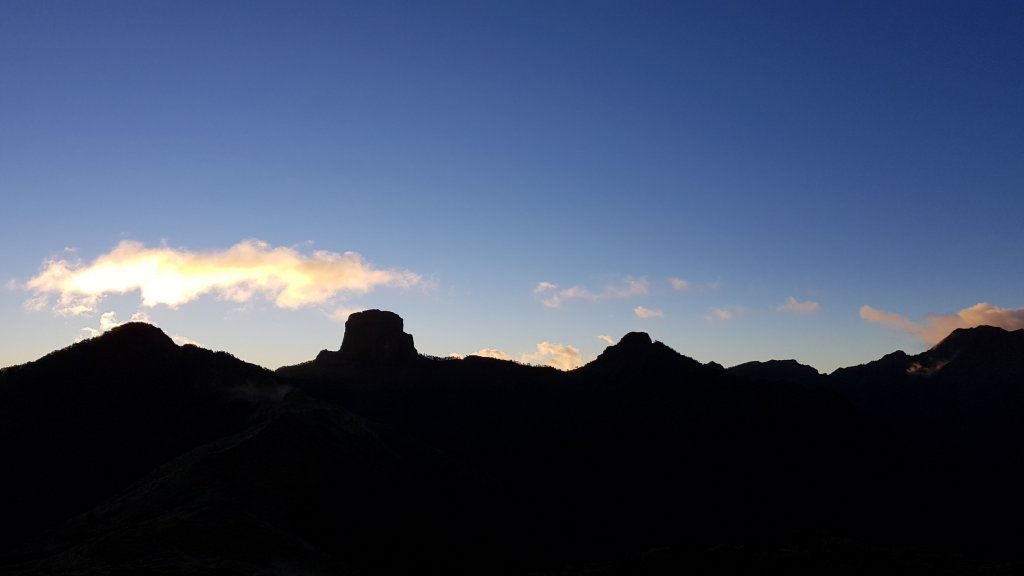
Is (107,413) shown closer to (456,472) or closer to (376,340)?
(456,472)

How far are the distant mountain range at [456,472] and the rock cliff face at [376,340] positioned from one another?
2.12ft

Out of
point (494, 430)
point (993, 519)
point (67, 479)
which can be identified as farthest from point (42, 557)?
point (993, 519)

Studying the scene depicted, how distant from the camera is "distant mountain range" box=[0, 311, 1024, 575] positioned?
5766 centimetres

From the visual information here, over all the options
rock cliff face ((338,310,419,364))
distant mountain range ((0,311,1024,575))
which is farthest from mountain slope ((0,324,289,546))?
rock cliff face ((338,310,419,364))

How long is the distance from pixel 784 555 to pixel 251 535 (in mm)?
40835

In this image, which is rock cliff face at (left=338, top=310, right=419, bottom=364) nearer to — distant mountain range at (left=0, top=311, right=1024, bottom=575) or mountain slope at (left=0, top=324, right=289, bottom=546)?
distant mountain range at (left=0, top=311, right=1024, bottom=575)

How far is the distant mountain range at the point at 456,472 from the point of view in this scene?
57656 mm

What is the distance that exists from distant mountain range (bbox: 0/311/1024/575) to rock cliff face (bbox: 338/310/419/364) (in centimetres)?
64

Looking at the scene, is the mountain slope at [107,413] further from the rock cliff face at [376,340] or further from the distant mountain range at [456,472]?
the rock cliff face at [376,340]

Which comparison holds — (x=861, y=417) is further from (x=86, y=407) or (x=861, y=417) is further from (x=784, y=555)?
(x=86, y=407)

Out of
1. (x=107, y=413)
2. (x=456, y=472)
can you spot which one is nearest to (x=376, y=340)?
(x=107, y=413)

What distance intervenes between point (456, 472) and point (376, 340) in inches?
3676

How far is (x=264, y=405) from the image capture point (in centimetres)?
12181

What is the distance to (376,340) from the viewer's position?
186 m
